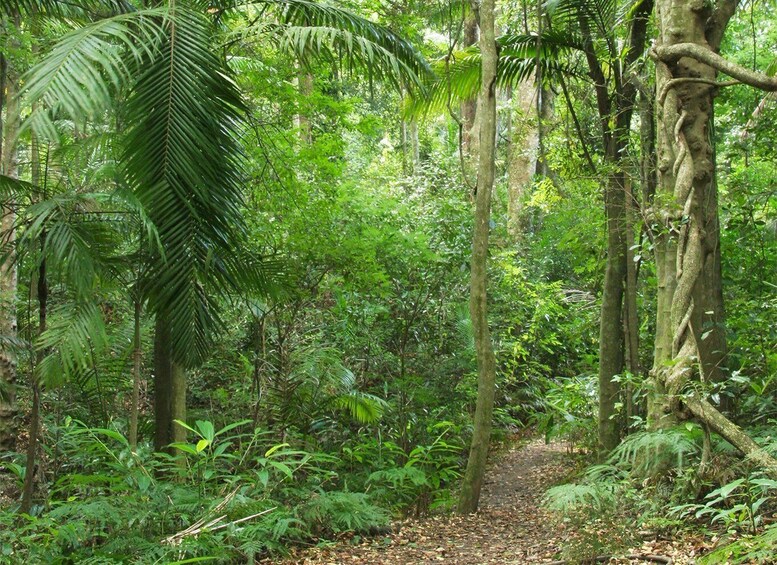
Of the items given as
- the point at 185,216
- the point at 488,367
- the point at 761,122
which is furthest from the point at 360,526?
the point at 761,122

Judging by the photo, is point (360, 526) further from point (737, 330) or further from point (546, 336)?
point (546, 336)

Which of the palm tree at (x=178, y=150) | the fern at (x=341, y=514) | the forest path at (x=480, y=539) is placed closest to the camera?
the forest path at (x=480, y=539)

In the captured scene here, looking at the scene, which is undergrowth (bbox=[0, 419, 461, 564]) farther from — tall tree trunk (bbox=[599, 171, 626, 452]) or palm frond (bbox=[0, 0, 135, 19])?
palm frond (bbox=[0, 0, 135, 19])

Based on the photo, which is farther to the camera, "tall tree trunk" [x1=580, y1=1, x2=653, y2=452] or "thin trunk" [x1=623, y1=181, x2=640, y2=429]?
"tall tree trunk" [x1=580, y1=1, x2=653, y2=452]

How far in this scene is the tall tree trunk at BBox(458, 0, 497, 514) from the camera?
23.7 feet

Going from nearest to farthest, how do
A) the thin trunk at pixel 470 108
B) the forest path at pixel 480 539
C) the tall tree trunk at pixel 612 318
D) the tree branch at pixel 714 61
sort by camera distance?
the tree branch at pixel 714 61 < the forest path at pixel 480 539 < the tall tree trunk at pixel 612 318 < the thin trunk at pixel 470 108

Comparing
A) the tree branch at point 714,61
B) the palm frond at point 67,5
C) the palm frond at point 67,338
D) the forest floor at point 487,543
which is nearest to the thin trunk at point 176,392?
the palm frond at point 67,338

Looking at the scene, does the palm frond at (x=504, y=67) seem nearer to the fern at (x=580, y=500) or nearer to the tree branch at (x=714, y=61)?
the tree branch at (x=714, y=61)

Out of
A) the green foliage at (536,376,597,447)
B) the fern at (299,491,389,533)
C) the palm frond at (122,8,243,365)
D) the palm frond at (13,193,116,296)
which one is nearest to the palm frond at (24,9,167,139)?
the palm frond at (122,8,243,365)

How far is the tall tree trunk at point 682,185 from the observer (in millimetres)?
5195

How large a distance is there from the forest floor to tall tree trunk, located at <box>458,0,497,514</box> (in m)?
0.44

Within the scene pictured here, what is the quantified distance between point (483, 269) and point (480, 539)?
2.46m

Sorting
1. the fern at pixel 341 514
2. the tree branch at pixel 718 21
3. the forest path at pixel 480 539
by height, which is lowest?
the forest path at pixel 480 539

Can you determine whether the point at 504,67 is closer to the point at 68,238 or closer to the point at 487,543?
the point at 487,543
